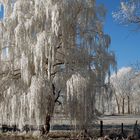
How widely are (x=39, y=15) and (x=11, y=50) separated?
7.95ft

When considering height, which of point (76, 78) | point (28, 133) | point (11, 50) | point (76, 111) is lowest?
point (28, 133)

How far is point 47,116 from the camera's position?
17.9m

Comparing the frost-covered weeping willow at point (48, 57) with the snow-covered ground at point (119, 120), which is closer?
the frost-covered weeping willow at point (48, 57)

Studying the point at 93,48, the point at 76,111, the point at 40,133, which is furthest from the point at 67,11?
the point at 40,133

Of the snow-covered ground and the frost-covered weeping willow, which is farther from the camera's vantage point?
the snow-covered ground

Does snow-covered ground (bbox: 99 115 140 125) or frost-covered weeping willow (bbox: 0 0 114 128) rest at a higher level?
frost-covered weeping willow (bbox: 0 0 114 128)

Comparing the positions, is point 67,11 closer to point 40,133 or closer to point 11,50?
point 11,50

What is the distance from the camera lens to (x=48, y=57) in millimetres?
17297

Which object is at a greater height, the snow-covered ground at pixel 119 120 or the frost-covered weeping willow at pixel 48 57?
the frost-covered weeping willow at pixel 48 57

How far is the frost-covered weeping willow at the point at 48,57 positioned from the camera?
1641 cm

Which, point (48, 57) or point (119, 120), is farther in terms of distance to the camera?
point (119, 120)

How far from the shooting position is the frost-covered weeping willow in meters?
16.4

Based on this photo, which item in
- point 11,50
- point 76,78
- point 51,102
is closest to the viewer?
point 76,78

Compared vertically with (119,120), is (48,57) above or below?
above
